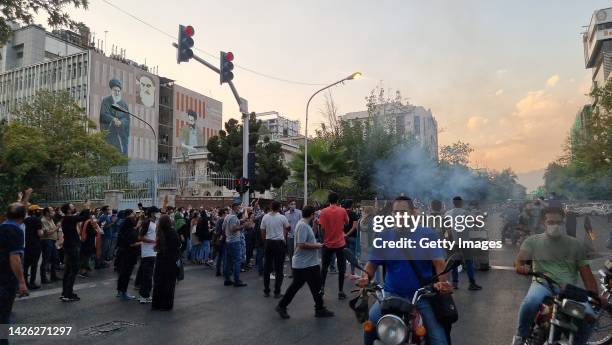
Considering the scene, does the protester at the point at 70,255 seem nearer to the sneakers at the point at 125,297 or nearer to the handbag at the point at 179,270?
the sneakers at the point at 125,297

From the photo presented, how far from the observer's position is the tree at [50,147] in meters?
24.8

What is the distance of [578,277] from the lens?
14.7ft

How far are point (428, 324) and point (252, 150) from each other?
24929 millimetres

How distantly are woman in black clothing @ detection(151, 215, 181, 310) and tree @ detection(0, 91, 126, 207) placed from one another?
18964mm

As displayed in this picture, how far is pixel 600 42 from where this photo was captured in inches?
2749

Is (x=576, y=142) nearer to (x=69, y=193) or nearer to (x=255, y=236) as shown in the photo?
(x=255, y=236)

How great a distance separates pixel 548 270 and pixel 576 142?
116ft


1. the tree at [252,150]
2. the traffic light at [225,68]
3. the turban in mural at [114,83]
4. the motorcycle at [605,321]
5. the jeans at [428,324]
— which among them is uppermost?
the turban in mural at [114,83]

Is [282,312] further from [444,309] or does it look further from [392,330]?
[392,330]

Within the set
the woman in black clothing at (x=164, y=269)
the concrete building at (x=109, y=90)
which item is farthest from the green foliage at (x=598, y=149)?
the concrete building at (x=109, y=90)

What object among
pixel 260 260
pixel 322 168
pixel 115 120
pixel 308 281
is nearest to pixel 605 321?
pixel 308 281

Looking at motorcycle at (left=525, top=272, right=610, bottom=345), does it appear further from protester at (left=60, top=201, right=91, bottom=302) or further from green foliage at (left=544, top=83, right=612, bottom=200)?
green foliage at (left=544, top=83, right=612, bottom=200)

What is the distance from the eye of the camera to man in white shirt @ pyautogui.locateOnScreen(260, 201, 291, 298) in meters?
8.43

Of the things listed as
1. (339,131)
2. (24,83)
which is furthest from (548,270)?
(24,83)
